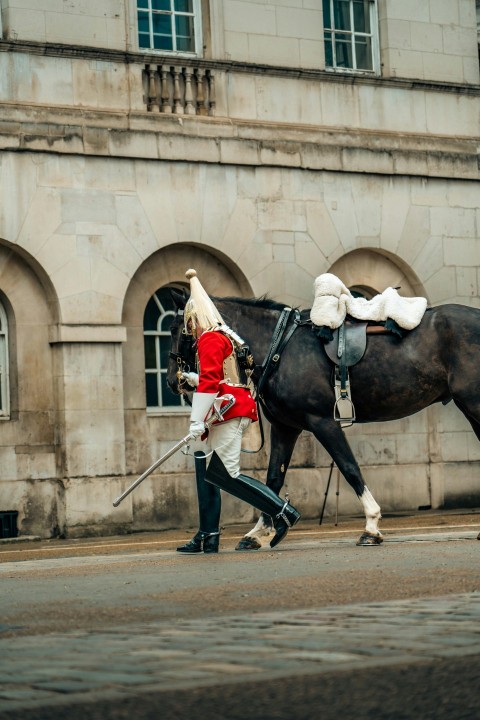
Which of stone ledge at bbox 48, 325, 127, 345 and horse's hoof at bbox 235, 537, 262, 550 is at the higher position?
stone ledge at bbox 48, 325, 127, 345

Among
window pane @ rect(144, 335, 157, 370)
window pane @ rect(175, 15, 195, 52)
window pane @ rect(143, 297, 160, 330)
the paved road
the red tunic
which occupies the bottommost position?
the paved road

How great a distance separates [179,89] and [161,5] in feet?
3.72

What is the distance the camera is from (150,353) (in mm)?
19906

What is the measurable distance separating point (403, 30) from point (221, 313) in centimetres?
978

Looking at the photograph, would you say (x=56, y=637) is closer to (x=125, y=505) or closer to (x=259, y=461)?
(x=125, y=505)

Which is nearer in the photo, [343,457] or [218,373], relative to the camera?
[218,373]

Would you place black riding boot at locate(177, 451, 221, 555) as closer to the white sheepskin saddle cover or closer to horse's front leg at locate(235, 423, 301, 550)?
horse's front leg at locate(235, 423, 301, 550)

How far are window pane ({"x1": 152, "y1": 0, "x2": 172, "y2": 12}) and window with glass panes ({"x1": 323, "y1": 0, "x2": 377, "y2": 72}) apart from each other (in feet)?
8.12

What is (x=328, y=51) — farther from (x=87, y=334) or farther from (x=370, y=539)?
(x=370, y=539)

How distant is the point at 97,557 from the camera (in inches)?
534

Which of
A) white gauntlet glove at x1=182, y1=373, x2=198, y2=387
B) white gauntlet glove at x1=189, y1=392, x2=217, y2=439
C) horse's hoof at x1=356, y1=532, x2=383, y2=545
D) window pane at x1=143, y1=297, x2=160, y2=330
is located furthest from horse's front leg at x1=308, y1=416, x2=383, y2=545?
window pane at x1=143, y1=297, x2=160, y2=330

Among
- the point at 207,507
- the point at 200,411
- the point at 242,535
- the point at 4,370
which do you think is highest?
the point at 4,370

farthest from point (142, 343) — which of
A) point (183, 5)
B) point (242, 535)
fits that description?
point (183, 5)

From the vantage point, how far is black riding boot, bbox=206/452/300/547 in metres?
12.5
